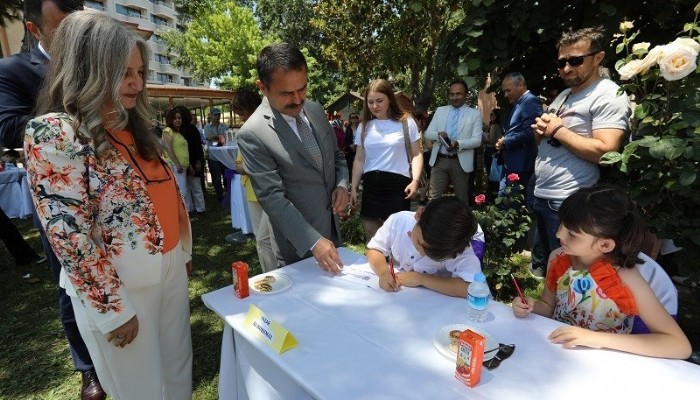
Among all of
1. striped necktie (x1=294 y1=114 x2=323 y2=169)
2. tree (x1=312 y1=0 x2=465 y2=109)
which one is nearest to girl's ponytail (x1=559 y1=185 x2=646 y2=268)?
striped necktie (x1=294 y1=114 x2=323 y2=169)

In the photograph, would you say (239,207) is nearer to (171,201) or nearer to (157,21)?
(171,201)

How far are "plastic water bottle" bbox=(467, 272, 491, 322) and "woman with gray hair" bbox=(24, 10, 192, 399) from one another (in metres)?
1.17

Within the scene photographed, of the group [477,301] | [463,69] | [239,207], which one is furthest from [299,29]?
[477,301]

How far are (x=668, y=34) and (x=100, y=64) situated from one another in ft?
12.9

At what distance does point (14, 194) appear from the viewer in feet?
16.2

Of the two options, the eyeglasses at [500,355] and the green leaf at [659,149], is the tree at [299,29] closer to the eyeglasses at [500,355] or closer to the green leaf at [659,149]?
the green leaf at [659,149]

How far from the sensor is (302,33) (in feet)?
92.9

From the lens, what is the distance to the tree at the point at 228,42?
23703mm

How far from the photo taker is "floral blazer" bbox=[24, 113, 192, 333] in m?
1.11

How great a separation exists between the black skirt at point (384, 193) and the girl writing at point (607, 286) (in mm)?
1761

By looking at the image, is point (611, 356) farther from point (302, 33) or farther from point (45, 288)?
point (302, 33)

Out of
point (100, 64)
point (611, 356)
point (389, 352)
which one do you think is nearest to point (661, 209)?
point (611, 356)

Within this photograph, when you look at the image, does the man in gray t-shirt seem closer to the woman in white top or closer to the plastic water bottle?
the woman in white top

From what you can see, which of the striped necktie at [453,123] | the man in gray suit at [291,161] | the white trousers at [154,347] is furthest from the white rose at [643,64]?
the striped necktie at [453,123]
